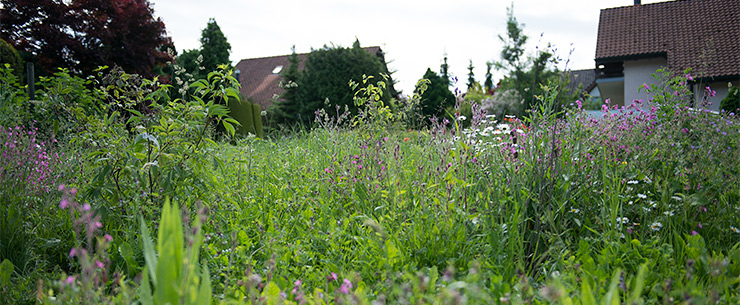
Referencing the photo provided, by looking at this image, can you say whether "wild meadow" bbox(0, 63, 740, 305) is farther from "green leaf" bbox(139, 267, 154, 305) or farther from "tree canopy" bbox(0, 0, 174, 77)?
"tree canopy" bbox(0, 0, 174, 77)

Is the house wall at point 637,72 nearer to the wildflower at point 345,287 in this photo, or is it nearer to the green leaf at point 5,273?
the wildflower at point 345,287

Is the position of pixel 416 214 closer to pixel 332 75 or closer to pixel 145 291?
pixel 145 291

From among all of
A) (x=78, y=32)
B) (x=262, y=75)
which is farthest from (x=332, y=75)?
(x=262, y=75)

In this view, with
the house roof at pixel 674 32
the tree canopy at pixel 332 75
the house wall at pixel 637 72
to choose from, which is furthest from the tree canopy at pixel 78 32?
the house wall at pixel 637 72

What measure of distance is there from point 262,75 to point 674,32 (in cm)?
2185

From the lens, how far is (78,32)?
43.3ft

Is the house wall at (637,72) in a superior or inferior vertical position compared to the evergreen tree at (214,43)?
inferior

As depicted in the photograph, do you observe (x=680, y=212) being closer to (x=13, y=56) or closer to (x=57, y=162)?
(x=57, y=162)

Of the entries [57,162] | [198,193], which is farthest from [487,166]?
[57,162]

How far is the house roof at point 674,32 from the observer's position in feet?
53.3

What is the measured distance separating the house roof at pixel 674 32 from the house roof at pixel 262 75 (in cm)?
1201

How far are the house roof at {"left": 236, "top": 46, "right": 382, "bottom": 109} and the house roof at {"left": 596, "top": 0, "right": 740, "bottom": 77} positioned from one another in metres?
12.0

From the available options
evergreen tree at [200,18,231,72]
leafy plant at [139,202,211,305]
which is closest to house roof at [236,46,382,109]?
evergreen tree at [200,18,231,72]

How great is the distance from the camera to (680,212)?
276 centimetres
